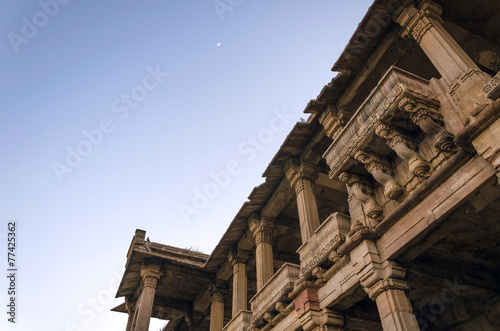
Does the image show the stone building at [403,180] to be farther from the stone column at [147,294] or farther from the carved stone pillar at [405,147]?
the stone column at [147,294]

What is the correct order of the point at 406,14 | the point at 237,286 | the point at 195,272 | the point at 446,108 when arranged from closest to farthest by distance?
1. the point at 446,108
2. the point at 406,14
3. the point at 237,286
4. the point at 195,272

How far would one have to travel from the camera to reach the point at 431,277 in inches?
323

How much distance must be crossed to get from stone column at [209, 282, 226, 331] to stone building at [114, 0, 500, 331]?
354 centimetres

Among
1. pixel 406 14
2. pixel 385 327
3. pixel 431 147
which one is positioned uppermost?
pixel 406 14

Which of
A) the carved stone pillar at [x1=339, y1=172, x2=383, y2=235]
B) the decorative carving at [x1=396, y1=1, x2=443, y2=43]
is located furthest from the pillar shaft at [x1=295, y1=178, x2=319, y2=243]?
the decorative carving at [x1=396, y1=1, x2=443, y2=43]

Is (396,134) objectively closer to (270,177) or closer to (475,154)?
(475,154)

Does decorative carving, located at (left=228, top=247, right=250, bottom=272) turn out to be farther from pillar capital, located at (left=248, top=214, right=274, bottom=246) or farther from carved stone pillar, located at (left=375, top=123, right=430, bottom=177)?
carved stone pillar, located at (left=375, top=123, right=430, bottom=177)

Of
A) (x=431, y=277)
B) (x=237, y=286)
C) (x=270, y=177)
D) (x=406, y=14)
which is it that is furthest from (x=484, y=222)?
(x=237, y=286)

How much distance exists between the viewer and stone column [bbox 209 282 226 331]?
16328 mm

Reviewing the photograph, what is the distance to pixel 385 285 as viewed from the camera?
7.15m

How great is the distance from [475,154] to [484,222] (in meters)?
2.22

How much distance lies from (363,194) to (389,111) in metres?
2.00

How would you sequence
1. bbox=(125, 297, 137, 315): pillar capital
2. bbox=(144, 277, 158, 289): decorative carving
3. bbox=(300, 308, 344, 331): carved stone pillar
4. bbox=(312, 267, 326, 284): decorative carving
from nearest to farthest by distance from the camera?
bbox=(300, 308, 344, 331): carved stone pillar
bbox=(312, 267, 326, 284): decorative carving
bbox=(144, 277, 158, 289): decorative carving
bbox=(125, 297, 137, 315): pillar capital

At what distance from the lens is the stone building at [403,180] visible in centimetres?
668
